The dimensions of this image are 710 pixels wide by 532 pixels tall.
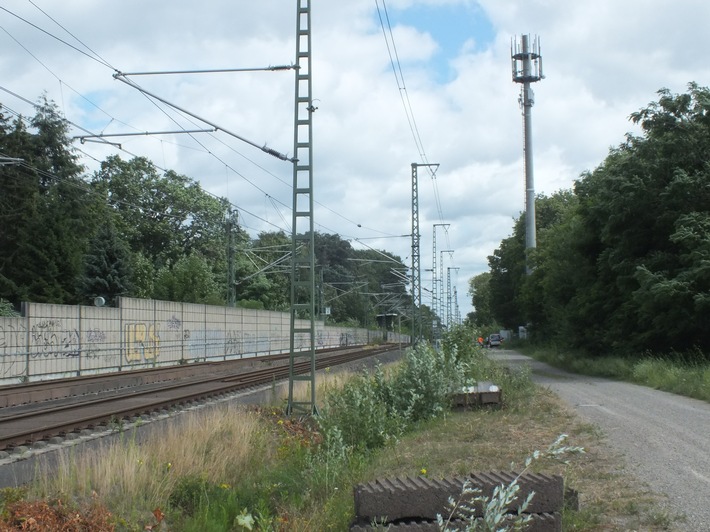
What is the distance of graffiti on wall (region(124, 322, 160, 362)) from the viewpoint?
3509 cm

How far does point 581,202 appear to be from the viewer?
3778 cm

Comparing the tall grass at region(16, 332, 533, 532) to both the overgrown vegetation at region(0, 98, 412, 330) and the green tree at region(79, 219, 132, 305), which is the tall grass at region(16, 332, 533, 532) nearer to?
the overgrown vegetation at region(0, 98, 412, 330)

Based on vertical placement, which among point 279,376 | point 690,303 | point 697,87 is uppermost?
point 697,87

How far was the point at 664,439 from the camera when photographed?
10812 millimetres

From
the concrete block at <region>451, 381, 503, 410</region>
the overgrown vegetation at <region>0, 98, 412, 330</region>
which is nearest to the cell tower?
the overgrown vegetation at <region>0, 98, 412, 330</region>

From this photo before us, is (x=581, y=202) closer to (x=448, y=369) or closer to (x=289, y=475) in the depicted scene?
(x=448, y=369)

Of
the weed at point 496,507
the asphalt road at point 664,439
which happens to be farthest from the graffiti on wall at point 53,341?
the weed at point 496,507

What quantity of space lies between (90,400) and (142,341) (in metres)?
15.9

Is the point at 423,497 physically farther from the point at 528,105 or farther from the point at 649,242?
the point at 528,105

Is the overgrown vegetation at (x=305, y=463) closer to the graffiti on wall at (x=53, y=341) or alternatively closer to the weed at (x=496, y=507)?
the weed at (x=496, y=507)

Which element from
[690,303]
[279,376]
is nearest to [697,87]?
[690,303]

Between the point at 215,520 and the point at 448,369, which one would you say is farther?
the point at 448,369

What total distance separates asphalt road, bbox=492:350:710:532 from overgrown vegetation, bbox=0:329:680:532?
0.36m

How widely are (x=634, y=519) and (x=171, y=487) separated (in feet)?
15.6
